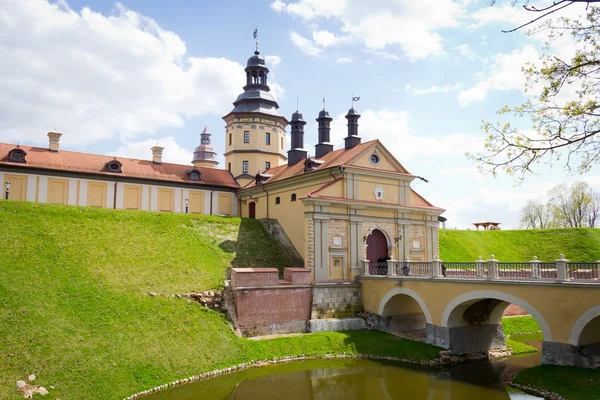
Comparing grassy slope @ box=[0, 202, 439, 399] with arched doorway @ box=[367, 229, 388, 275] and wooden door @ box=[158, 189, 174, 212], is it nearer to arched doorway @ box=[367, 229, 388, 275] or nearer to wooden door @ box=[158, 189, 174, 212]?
arched doorway @ box=[367, 229, 388, 275]

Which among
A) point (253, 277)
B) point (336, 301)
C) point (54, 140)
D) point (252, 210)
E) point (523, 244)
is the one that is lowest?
point (336, 301)

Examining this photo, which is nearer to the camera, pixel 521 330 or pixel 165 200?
pixel 521 330

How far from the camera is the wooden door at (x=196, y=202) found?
36.3 m

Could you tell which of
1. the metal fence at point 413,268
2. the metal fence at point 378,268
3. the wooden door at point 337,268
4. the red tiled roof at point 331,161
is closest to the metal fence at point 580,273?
the metal fence at point 413,268

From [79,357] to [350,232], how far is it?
1614cm

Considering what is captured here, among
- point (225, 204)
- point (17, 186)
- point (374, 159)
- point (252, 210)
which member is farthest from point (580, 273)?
point (17, 186)

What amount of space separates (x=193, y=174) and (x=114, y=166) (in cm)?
588

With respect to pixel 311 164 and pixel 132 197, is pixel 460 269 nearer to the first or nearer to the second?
pixel 311 164

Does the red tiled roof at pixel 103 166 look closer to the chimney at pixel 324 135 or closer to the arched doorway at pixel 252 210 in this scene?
the arched doorway at pixel 252 210

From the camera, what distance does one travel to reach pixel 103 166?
1337 inches

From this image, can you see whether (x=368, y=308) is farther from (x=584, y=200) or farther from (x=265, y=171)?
(x=584, y=200)

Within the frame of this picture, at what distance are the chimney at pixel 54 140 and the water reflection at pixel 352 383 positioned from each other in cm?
2323

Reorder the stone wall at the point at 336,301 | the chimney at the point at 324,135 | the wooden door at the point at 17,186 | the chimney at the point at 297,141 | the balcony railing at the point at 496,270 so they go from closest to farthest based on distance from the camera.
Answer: the balcony railing at the point at 496,270 → the stone wall at the point at 336,301 → the wooden door at the point at 17,186 → the chimney at the point at 324,135 → the chimney at the point at 297,141

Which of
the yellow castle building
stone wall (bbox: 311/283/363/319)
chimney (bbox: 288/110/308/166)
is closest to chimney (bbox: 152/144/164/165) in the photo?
the yellow castle building
